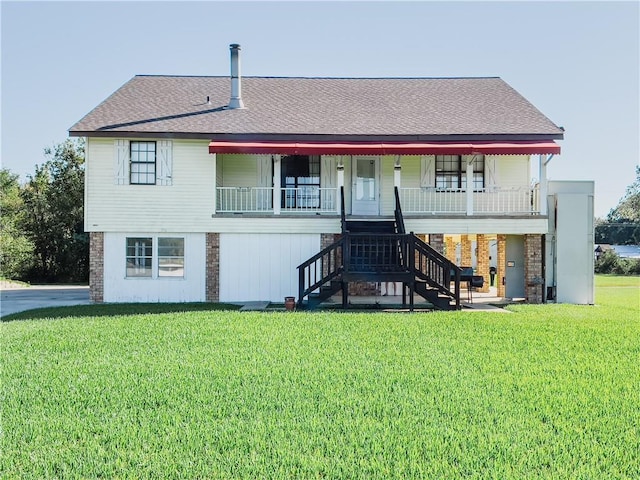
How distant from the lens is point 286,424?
5.14 metres

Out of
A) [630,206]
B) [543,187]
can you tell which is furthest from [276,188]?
[630,206]

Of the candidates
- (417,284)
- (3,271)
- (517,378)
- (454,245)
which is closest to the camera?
(517,378)

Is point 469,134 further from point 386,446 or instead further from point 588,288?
point 386,446

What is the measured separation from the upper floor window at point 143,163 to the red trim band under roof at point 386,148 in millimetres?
2084

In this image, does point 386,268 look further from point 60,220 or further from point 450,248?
point 60,220

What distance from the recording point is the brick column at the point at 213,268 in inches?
648

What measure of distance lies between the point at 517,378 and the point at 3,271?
3231cm

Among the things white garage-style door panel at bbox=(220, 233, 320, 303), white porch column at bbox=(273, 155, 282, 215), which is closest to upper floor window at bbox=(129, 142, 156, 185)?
white garage-style door panel at bbox=(220, 233, 320, 303)

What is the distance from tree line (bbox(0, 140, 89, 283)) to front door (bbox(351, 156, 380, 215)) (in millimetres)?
20896

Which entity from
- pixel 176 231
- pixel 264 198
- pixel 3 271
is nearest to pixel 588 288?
pixel 264 198

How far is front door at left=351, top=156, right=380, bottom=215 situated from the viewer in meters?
18.0

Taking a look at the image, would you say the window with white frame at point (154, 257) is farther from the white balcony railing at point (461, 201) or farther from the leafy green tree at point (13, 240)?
the leafy green tree at point (13, 240)

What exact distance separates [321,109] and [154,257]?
7.55 metres

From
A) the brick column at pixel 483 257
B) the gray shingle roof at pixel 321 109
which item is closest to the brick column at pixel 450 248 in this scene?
the brick column at pixel 483 257
